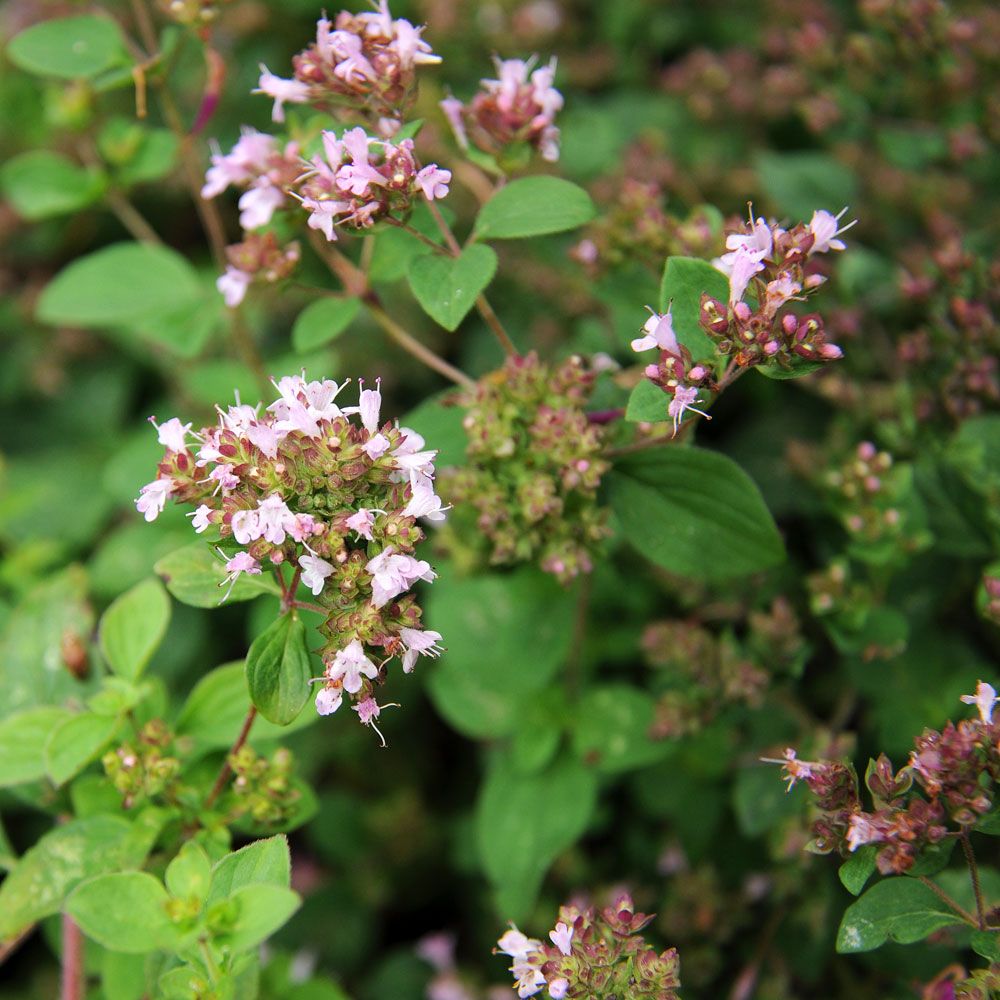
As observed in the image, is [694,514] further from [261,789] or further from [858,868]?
[261,789]

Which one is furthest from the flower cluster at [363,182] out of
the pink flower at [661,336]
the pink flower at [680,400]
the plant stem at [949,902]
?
the plant stem at [949,902]

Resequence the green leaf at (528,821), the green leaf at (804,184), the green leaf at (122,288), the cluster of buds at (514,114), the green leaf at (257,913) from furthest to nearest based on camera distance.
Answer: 1. the green leaf at (804,184)
2. the green leaf at (122,288)
3. the green leaf at (528,821)
4. the cluster of buds at (514,114)
5. the green leaf at (257,913)

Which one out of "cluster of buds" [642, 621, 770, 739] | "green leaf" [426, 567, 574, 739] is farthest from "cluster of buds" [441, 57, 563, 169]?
"cluster of buds" [642, 621, 770, 739]

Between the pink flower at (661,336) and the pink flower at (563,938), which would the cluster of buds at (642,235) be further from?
the pink flower at (563,938)

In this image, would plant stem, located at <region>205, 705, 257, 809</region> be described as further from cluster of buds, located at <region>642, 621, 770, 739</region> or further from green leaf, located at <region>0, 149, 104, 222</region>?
green leaf, located at <region>0, 149, 104, 222</region>

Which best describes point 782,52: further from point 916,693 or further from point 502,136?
point 916,693
